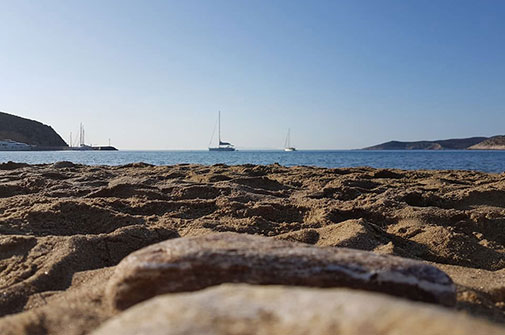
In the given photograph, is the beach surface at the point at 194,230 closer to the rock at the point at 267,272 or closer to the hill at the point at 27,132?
the rock at the point at 267,272

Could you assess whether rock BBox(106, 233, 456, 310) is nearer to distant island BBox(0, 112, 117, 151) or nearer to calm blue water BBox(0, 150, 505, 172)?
calm blue water BBox(0, 150, 505, 172)

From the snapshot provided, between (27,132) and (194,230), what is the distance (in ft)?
279

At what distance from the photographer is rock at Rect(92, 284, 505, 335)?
3.17ft

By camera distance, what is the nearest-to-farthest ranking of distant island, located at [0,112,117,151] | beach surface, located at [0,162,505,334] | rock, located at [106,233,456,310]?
1. rock, located at [106,233,456,310]
2. beach surface, located at [0,162,505,334]
3. distant island, located at [0,112,117,151]

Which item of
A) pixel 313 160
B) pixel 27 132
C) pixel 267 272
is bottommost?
pixel 313 160

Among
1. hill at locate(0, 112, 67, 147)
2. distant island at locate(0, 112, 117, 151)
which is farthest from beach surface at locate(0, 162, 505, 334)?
hill at locate(0, 112, 67, 147)

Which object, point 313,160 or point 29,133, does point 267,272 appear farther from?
point 29,133

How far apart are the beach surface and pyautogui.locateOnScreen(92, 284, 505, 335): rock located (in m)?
0.40

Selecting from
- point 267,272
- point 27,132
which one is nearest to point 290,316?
point 267,272

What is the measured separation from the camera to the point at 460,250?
321 centimetres

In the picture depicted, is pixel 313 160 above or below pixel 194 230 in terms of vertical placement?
below

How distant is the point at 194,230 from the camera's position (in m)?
3.41

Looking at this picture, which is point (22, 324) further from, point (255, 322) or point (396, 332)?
point (396, 332)

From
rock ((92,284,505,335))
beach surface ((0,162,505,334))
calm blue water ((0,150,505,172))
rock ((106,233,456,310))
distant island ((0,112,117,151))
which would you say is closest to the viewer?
rock ((92,284,505,335))
